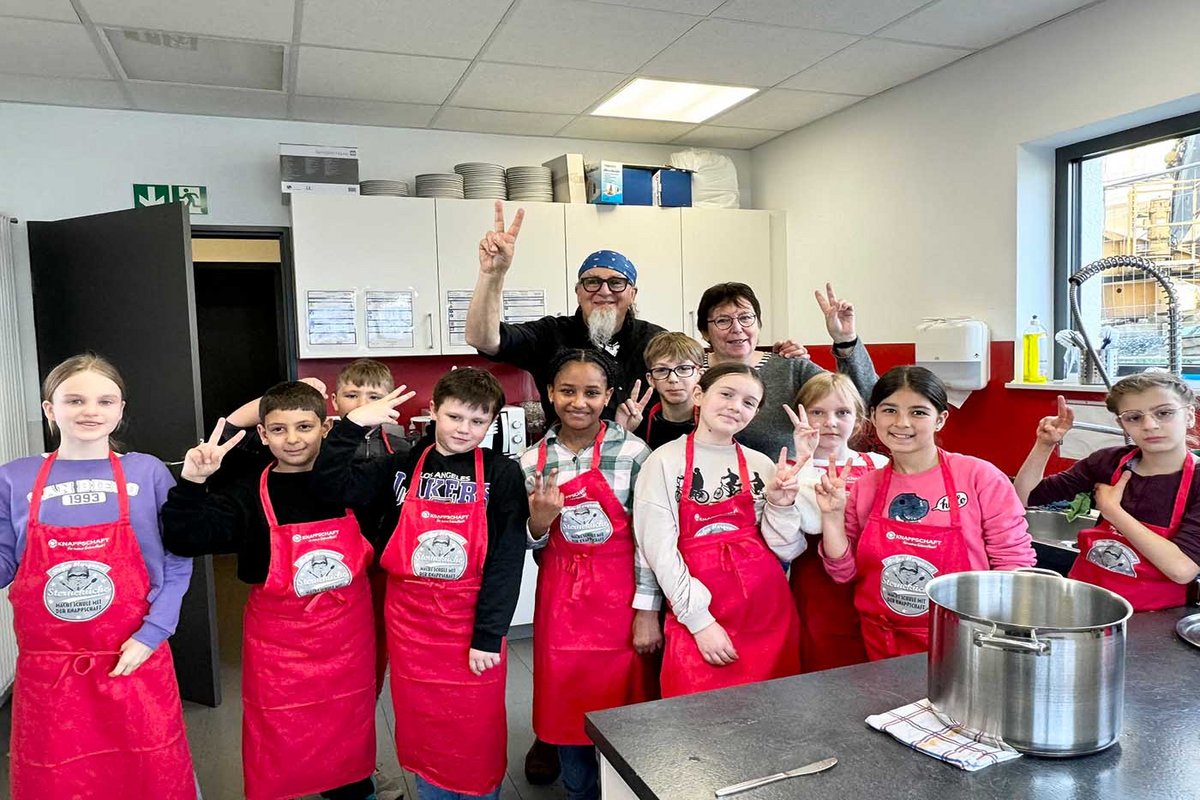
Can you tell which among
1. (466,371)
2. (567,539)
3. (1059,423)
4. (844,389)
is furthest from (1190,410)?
(466,371)

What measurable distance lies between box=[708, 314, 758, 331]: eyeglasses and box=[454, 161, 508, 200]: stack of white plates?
2137mm

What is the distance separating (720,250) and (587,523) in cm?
274

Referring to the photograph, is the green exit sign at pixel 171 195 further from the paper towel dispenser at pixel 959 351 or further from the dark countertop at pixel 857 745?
the dark countertop at pixel 857 745

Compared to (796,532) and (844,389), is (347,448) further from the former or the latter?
(844,389)

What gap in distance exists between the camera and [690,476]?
1604mm

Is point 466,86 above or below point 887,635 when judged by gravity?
above

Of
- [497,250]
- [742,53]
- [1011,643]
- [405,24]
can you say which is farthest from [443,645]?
[742,53]

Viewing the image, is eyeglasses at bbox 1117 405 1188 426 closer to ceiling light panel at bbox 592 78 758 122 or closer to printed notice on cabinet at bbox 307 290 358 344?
ceiling light panel at bbox 592 78 758 122

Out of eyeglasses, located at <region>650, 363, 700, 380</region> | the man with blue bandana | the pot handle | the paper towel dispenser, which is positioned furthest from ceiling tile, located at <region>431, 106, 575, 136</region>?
the pot handle

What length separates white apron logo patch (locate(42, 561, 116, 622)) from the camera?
5.16 ft

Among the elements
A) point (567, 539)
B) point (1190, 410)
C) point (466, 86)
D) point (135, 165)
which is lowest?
point (567, 539)

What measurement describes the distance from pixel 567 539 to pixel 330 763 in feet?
2.44

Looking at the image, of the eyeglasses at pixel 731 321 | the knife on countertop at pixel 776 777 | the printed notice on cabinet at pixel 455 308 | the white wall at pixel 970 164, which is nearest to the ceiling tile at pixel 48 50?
the printed notice on cabinet at pixel 455 308

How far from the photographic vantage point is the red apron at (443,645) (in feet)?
5.41
